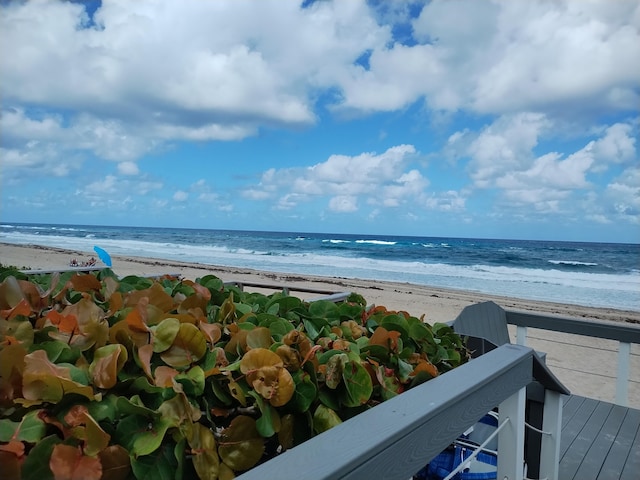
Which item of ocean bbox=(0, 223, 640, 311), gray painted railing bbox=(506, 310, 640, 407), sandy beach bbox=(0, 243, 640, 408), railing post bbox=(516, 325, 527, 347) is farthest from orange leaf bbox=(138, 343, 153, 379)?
ocean bbox=(0, 223, 640, 311)

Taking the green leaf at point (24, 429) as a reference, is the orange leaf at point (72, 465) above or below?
below

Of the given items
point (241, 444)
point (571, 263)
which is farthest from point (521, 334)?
point (571, 263)

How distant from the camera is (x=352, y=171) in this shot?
32469mm

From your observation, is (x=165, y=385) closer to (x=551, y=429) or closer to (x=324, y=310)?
(x=324, y=310)

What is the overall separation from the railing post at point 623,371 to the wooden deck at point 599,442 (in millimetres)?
75

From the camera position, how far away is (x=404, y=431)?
0.67 m

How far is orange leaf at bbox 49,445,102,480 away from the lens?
1.84 feet

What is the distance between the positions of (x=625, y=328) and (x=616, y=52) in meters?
2.18

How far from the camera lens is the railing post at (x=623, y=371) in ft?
10.2

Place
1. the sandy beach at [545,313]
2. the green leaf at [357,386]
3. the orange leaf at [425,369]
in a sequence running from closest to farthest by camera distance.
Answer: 1. the green leaf at [357,386]
2. the orange leaf at [425,369]
3. the sandy beach at [545,313]

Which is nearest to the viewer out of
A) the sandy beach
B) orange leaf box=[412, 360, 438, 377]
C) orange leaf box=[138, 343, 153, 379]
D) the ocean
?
orange leaf box=[138, 343, 153, 379]

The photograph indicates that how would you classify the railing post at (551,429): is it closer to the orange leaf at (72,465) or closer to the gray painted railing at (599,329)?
the orange leaf at (72,465)

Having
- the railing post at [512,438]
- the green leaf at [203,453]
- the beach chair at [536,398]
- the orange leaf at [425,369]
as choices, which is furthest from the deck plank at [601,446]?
the green leaf at [203,453]

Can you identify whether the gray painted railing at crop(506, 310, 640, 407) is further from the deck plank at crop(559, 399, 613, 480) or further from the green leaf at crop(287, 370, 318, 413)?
the green leaf at crop(287, 370, 318, 413)
